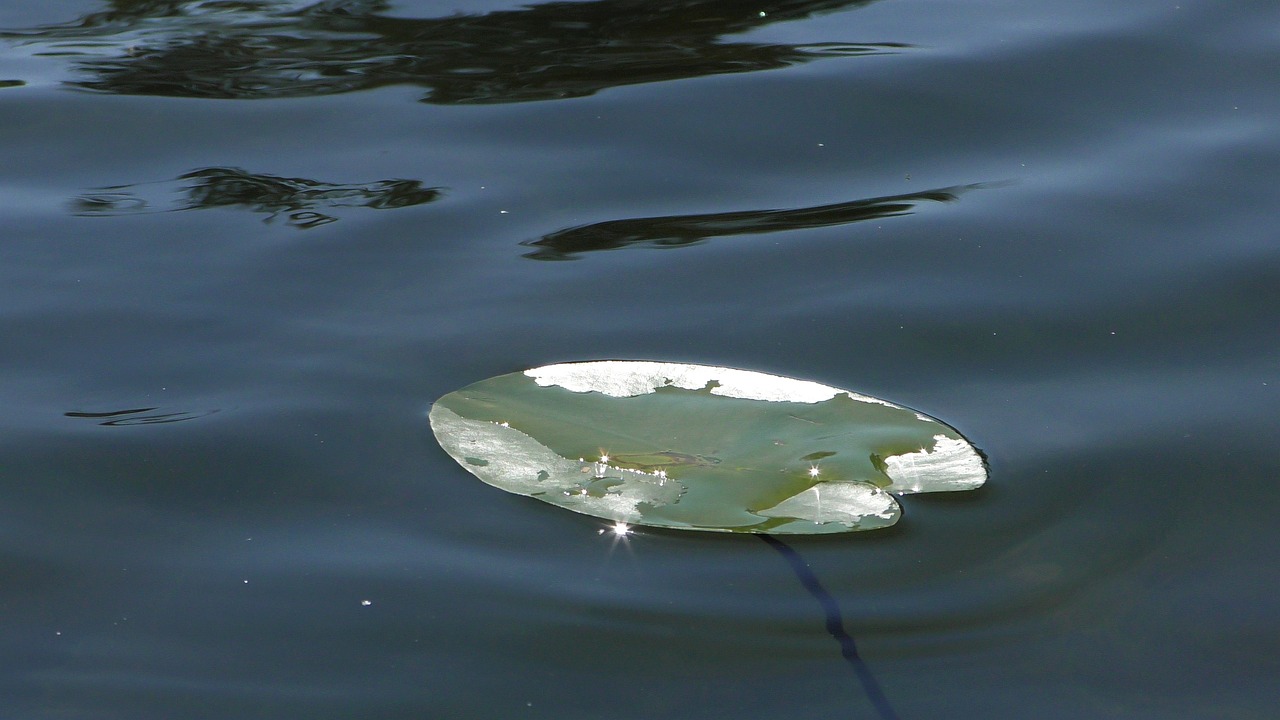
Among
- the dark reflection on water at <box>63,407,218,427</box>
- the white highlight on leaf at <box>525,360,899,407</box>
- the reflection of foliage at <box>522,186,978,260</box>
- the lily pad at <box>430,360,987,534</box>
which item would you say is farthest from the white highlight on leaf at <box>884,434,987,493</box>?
the dark reflection on water at <box>63,407,218,427</box>

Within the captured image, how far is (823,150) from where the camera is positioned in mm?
2355

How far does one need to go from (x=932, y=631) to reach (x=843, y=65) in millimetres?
1706

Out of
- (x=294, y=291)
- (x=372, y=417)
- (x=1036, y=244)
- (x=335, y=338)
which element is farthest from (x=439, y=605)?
(x=1036, y=244)

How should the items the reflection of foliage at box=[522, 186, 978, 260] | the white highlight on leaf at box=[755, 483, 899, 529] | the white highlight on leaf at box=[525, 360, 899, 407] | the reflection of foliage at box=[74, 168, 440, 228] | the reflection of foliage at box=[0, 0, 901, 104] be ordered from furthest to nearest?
the reflection of foliage at box=[0, 0, 901, 104], the reflection of foliage at box=[74, 168, 440, 228], the reflection of foliage at box=[522, 186, 978, 260], the white highlight on leaf at box=[525, 360, 899, 407], the white highlight on leaf at box=[755, 483, 899, 529]

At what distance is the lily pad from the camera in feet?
4.46

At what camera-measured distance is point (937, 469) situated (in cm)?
142

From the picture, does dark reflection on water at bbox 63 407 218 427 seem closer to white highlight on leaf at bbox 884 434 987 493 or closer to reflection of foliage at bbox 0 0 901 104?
white highlight on leaf at bbox 884 434 987 493

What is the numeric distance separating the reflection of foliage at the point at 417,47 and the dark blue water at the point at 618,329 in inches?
0.6

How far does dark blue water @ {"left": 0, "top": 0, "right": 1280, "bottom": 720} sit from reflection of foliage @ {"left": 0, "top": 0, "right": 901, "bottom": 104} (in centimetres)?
1

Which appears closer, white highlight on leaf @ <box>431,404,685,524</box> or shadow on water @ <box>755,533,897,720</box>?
shadow on water @ <box>755,533,897,720</box>

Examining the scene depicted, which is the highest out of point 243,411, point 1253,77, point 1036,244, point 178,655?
point 1253,77

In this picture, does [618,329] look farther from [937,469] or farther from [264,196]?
[264,196]

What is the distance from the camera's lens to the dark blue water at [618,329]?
122cm

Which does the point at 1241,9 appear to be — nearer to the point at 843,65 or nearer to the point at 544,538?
the point at 843,65
